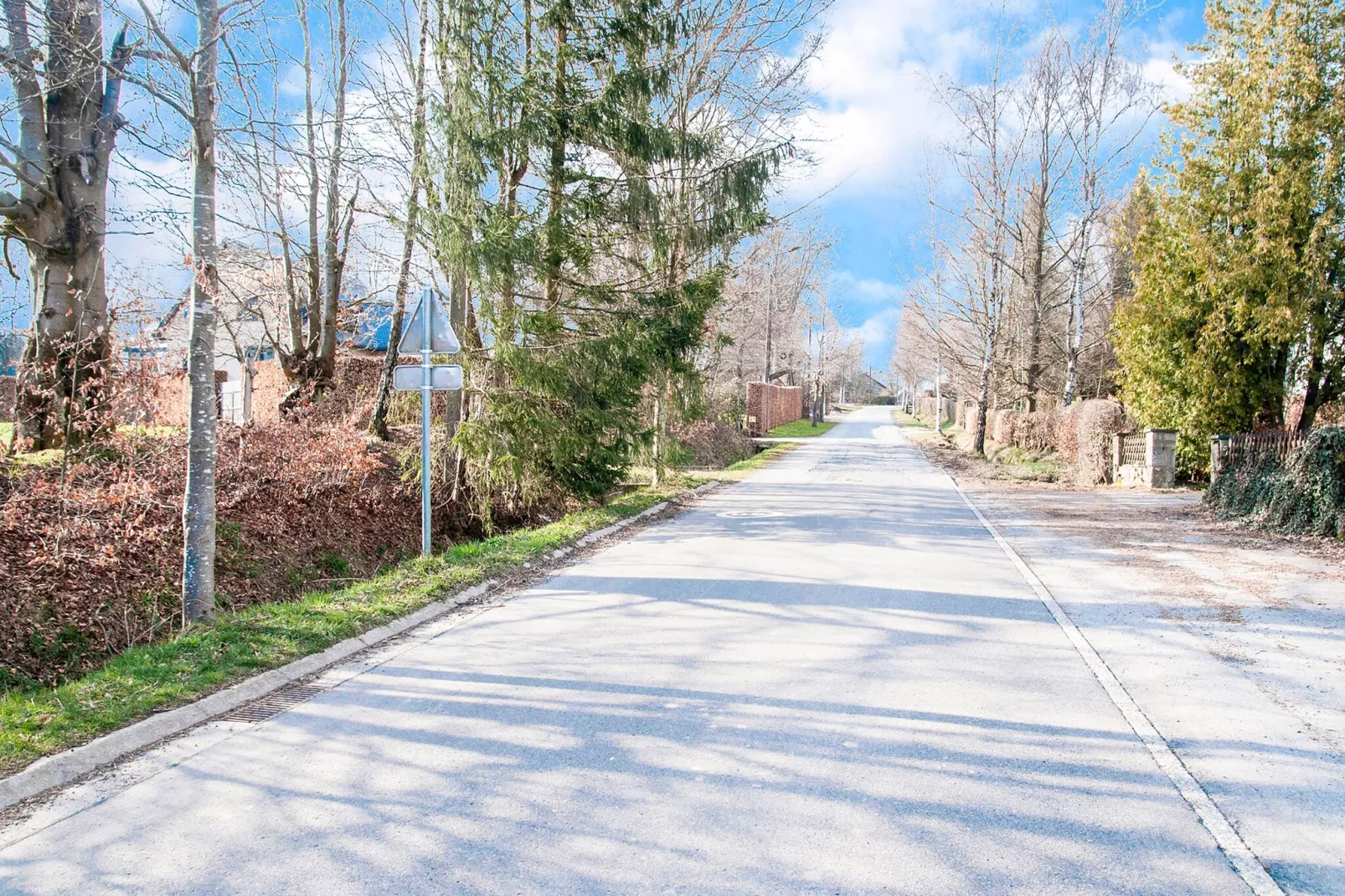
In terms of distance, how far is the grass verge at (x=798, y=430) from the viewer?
135 ft

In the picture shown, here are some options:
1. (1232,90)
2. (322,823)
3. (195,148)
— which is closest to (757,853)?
(322,823)

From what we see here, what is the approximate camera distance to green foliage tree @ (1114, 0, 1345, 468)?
14.7 m

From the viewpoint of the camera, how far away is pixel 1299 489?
11.4m

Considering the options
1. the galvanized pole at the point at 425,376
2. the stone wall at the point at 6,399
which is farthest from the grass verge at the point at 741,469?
the stone wall at the point at 6,399

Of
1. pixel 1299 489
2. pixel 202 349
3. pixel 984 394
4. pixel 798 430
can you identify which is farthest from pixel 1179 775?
pixel 798 430

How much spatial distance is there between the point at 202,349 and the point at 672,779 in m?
5.02

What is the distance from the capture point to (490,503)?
44.0 feet

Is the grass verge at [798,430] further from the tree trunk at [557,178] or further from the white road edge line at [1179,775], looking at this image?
the white road edge line at [1179,775]

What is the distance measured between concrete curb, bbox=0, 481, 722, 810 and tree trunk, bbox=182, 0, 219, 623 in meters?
1.33

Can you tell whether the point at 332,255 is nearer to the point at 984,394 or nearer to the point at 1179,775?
the point at 1179,775

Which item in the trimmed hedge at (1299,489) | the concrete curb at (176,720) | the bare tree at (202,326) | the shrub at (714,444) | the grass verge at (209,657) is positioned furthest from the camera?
the shrub at (714,444)

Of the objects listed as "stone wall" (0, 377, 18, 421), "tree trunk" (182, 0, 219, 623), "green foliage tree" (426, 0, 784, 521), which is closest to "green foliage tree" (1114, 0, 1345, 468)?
"green foliage tree" (426, 0, 784, 521)

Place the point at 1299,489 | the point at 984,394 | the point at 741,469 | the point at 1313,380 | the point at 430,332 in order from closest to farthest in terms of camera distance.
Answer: the point at 430,332
the point at 1299,489
the point at 1313,380
the point at 741,469
the point at 984,394

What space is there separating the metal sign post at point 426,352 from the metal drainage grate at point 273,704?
3809mm
